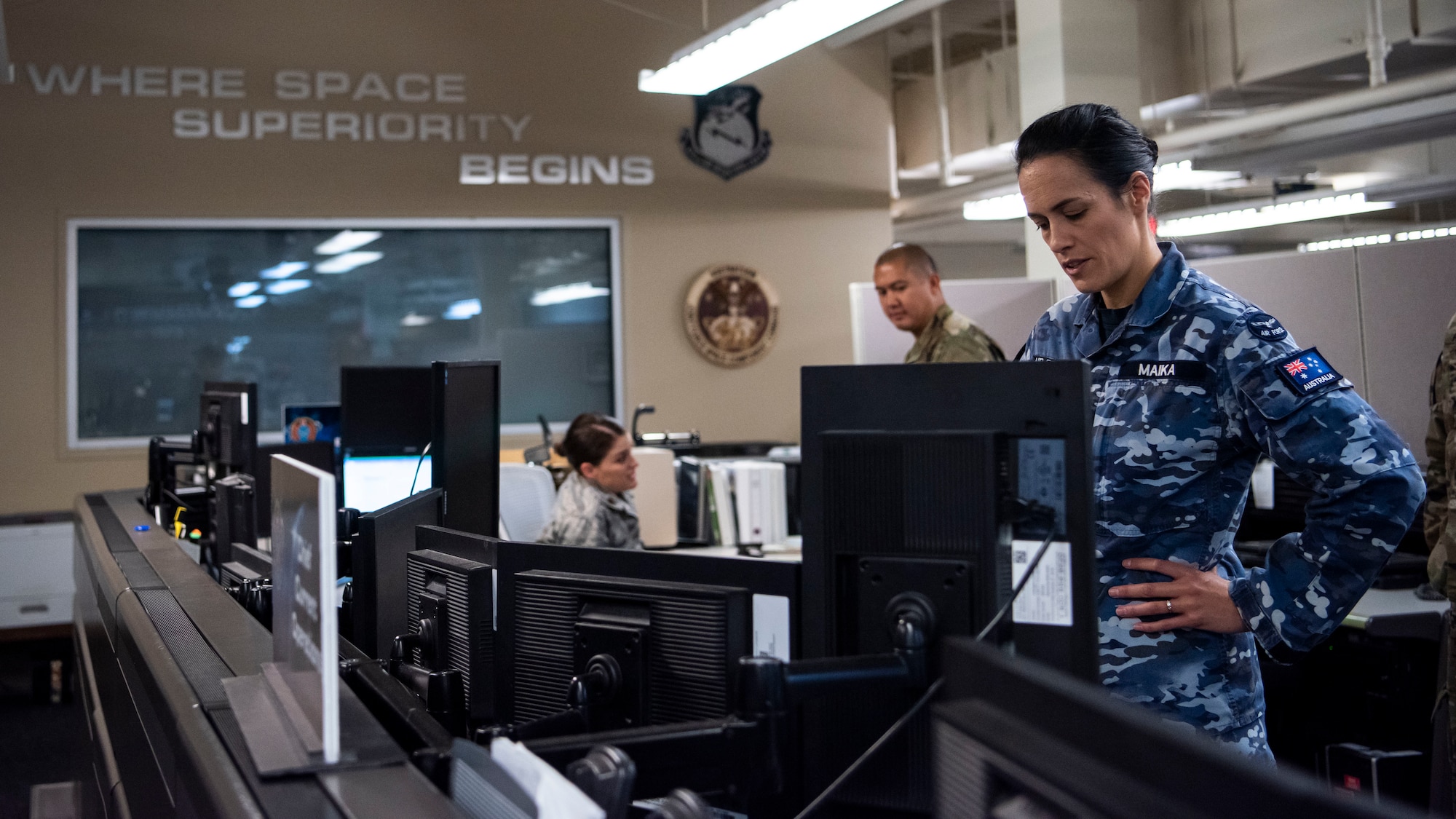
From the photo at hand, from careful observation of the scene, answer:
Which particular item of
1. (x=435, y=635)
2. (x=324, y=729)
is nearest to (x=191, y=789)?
(x=324, y=729)

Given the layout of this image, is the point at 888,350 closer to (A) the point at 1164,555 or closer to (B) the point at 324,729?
(A) the point at 1164,555

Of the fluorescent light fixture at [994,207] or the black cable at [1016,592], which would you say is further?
the fluorescent light fixture at [994,207]

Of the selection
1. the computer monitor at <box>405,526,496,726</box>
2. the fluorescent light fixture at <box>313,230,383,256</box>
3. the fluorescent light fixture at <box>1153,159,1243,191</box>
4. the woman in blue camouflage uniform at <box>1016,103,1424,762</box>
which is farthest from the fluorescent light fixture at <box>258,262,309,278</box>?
the woman in blue camouflage uniform at <box>1016,103,1424,762</box>

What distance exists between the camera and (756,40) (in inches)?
194

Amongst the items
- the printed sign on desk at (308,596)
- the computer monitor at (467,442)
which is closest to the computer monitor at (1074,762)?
the printed sign on desk at (308,596)

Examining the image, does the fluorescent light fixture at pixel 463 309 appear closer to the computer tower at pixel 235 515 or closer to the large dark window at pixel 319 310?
the large dark window at pixel 319 310

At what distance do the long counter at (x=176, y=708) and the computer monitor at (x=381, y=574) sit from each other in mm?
147

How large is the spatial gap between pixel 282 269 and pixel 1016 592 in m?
6.24

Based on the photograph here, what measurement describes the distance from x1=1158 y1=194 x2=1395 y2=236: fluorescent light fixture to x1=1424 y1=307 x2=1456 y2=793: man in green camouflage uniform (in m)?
4.15

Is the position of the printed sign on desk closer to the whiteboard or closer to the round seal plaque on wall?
the whiteboard

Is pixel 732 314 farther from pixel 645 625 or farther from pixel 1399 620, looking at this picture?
pixel 645 625

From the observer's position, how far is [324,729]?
Answer: 1.08 m

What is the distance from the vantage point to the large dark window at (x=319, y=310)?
6336mm

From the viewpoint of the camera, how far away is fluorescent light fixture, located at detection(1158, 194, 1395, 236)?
22.8 ft
